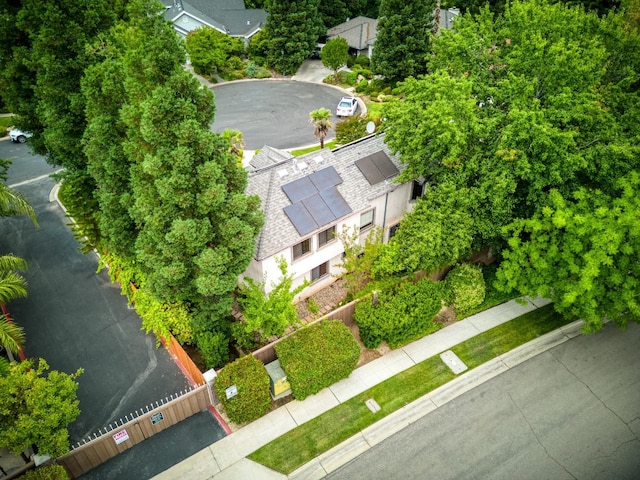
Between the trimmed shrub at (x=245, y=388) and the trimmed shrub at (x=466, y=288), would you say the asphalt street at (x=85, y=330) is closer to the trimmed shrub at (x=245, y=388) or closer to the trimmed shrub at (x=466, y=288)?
Answer: the trimmed shrub at (x=245, y=388)

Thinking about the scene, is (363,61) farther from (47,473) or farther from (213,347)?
(47,473)

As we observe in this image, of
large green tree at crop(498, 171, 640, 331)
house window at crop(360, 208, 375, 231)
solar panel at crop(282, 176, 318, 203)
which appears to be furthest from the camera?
house window at crop(360, 208, 375, 231)

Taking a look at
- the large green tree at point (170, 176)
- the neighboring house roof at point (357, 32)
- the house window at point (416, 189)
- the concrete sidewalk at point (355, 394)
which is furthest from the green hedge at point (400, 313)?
the neighboring house roof at point (357, 32)

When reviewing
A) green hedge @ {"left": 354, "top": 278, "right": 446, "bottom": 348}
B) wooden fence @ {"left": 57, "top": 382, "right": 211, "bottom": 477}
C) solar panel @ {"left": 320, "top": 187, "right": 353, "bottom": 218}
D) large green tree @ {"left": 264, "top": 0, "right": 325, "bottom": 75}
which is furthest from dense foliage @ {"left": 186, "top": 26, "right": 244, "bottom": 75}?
wooden fence @ {"left": 57, "top": 382, "right": 211, "bottom": 477}

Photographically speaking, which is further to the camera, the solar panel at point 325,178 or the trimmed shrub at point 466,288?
the solar panel at point 325,178

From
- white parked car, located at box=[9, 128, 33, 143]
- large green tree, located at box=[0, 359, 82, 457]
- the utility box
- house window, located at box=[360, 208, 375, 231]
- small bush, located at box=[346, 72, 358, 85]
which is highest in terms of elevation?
large green tree, located at box=[0, 359, 82, 457]

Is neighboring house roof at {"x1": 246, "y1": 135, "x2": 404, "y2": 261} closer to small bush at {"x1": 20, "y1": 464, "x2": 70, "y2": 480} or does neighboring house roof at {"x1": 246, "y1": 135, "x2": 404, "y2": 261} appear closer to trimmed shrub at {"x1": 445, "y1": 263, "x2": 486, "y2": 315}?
trimmed shrub at {"x1": 445, "y1": 263, "x2": 486, "y2": 315}
